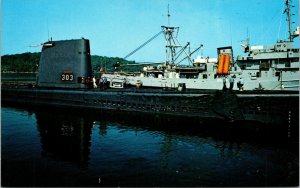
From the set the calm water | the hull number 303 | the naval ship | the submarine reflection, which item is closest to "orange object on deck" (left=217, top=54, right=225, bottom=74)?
the naval ship

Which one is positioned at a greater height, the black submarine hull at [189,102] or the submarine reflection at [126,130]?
the black submarine hull at [189,102]

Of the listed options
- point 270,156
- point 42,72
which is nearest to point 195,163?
point 270,156

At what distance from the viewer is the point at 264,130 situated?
1817cm

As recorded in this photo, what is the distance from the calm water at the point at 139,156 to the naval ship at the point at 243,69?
1372 cm

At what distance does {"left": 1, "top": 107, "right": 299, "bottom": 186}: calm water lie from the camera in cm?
1055

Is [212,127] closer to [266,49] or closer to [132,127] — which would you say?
[132,127]

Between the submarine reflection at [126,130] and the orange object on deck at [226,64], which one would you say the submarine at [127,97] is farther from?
the orange object on deck at [226,64]

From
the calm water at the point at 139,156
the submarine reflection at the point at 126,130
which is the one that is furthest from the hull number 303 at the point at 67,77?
the calm water at the point at 139,156

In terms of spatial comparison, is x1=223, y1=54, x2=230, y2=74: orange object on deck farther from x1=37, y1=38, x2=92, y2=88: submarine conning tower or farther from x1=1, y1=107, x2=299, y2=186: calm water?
x1=1, y1=107, x2=299, y2=186: calm water

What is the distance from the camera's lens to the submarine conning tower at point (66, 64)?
27.7 meters

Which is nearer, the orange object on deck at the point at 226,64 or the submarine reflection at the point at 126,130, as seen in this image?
the submarine reflection at the point at 126,130

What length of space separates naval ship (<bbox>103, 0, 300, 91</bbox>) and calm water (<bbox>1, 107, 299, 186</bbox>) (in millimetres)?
13725

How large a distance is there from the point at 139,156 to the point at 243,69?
30.4m

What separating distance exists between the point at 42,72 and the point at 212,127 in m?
19.2
